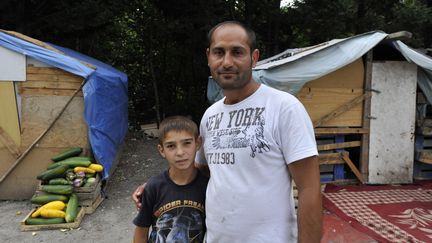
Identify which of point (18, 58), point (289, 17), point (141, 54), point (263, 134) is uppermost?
point (289, 17)

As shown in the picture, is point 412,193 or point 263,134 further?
point 412,193

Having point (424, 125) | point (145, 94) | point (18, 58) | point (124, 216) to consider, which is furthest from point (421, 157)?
point (145, 94)

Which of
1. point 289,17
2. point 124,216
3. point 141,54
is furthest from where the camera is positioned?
point 141,54

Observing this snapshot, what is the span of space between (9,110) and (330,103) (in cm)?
568

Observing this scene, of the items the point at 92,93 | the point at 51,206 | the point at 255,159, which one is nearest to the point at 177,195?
the point at 255,159

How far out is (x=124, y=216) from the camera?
17.7 feet

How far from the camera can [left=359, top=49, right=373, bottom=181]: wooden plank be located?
647 cm

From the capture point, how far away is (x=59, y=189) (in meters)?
5.34

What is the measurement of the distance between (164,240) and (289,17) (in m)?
10.5

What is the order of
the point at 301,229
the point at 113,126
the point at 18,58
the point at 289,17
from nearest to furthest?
1. the point at 301,229
2. the point at 18,58
3. the point at 113,126
4. the point at 289,17

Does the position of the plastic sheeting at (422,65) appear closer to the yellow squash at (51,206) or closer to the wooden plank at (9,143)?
the yellow squash at (51,206)

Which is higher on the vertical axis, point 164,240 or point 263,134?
point 263,134

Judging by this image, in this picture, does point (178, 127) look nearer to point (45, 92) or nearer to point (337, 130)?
point (45, 92)

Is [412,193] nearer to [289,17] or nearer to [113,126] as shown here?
[113,126]
